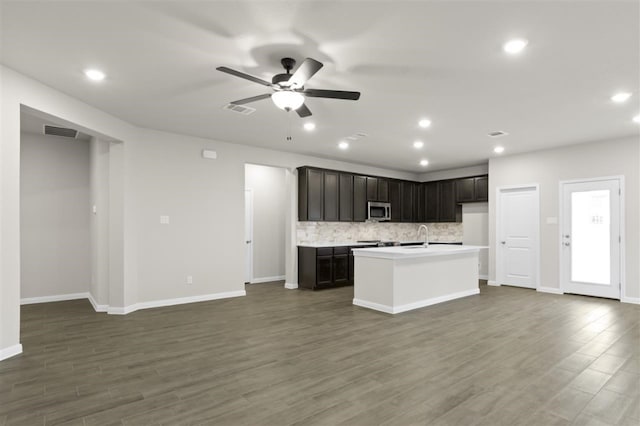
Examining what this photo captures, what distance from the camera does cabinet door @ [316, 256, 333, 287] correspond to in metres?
6.98

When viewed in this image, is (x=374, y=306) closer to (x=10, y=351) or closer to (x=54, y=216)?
(x=10, y=351)

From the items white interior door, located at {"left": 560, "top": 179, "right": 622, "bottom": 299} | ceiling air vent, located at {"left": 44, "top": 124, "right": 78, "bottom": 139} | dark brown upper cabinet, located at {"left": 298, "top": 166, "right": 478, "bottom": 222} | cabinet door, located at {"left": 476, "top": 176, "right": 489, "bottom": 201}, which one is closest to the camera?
ceiling air vent, located at {"left": 44, "top": 124, "right": 78, "bottom": 139}

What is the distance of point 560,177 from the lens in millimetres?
6691

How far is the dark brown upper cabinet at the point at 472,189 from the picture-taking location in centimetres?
826

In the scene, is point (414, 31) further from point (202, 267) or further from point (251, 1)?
point (202, 267)

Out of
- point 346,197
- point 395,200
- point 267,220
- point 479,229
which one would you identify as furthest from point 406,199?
point 267,220

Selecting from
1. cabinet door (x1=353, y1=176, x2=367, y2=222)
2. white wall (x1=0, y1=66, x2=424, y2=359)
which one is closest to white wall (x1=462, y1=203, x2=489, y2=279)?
cabinet door (x1=353, y1=176, x2=367, y2=222)

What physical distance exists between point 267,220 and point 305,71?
226 inches

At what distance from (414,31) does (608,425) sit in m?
3.00

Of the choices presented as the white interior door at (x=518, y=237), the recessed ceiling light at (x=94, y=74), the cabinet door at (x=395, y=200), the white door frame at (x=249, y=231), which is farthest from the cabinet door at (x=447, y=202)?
the recessed ceiling light at (x=94, y=74)

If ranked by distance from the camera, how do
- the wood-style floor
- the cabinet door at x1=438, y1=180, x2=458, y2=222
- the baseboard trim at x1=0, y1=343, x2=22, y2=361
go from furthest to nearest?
the cabinet door at x1=438, y1=180, x2=458, y2=222 < the baseboard trim at x1=0, y1=343, x2=22, y2=361 < the wood-style floor

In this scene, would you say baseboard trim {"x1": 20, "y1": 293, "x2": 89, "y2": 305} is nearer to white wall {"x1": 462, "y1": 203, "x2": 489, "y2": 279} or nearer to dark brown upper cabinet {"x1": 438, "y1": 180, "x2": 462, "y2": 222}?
dark brown upper cabinet {"x1": 438, "y1": 180, "x2": 462, "y2": 222}

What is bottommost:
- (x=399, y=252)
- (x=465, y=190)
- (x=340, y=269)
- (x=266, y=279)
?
(x=266, y=279)

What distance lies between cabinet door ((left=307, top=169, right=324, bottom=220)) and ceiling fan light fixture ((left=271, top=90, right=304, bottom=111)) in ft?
13.5
